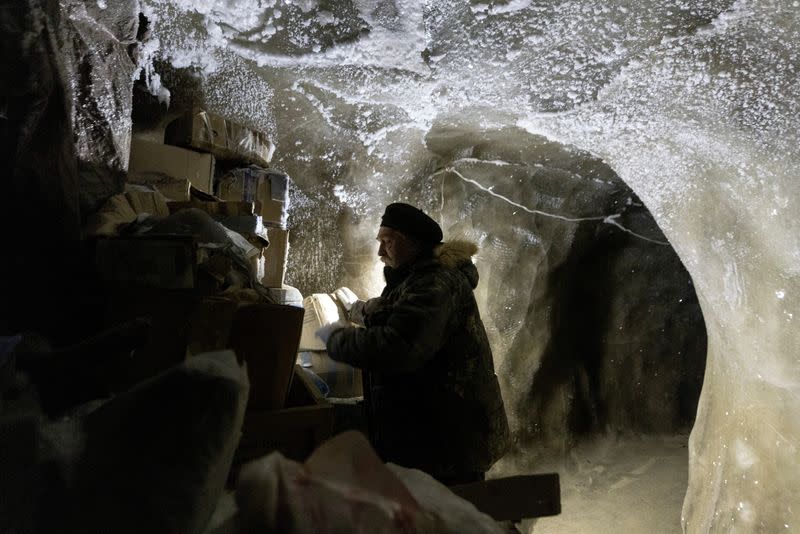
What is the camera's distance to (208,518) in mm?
812

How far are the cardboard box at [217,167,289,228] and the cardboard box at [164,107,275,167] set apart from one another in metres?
0.12

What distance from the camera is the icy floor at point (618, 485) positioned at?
4.58 metres

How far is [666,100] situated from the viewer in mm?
2891

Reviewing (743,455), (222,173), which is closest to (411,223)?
(222,173)

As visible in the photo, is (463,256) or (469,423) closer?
(469,423)

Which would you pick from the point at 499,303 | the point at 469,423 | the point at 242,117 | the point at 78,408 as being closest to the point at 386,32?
the point at 242,117

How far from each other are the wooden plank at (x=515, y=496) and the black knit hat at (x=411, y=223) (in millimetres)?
1233

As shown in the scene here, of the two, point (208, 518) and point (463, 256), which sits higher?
point (463, 256)

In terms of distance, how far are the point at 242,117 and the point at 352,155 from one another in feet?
3.60

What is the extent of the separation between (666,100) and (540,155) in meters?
2.17

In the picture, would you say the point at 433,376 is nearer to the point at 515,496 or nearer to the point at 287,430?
the point at 287,430

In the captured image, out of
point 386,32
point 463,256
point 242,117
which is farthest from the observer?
point 242,117

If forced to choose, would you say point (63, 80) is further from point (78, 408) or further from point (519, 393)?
point (519, 393)

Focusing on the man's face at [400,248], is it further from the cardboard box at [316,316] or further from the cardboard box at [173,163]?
the cardboard box at [316,316]
